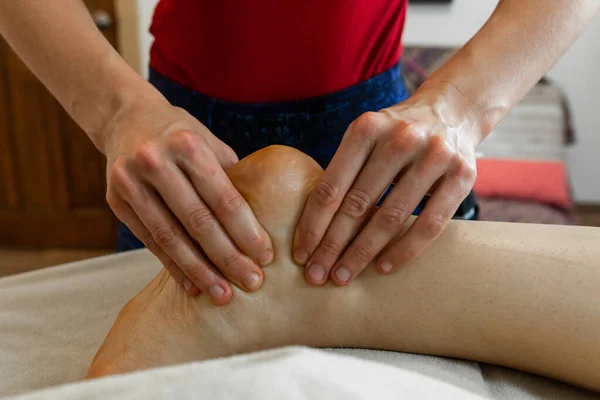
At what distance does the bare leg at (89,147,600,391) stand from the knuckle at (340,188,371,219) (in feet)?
0.24

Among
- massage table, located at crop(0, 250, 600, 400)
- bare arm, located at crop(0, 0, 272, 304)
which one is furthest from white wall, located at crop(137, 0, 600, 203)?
Answer: bare arm, located at crop(0, 0, 272, 304)

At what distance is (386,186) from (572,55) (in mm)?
2900

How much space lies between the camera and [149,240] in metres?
0.71

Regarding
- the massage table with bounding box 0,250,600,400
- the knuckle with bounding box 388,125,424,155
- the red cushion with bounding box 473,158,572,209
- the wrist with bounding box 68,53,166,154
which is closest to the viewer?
the massage table with bounding box 0,250,600,400

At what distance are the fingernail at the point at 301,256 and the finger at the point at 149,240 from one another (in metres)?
0.14

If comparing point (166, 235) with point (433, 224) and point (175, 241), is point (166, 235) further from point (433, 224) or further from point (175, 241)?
point (433, 224)

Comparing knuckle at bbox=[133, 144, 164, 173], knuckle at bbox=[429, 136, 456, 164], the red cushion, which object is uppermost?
knuckle at bbox=[429, 136, 456, 164]

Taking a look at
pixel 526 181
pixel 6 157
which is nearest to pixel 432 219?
pixel 526 181

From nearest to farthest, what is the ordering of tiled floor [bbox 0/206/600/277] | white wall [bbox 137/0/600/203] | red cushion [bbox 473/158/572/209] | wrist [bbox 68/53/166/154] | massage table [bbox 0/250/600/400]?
1. massage table [bbox 0/250/600/400]
2. wrist [bbox 68/53/166/154]
3. red cushion [bbox 473/158/572/209]
4. tiled floor [bbox 0/206/600/277]
5. white wall [bbox 137/0/600/203]

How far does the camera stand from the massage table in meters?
0.43

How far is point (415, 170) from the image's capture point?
2.05 feet

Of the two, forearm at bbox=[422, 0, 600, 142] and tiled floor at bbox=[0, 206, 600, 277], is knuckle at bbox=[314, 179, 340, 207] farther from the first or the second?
tiled floor at bbox=[0, 206, 600, 277]

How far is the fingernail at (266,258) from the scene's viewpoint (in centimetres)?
68

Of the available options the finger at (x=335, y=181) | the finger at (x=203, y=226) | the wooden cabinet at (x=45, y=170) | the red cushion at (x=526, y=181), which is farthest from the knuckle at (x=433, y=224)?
the wooden cabinet at (x=45, y=170)
